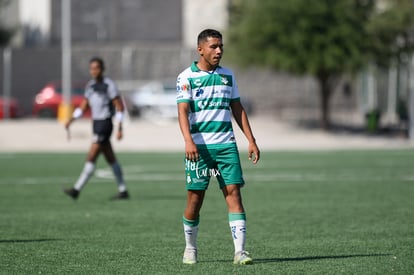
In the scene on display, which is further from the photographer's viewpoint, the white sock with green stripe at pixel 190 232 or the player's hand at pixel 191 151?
the white sock with green stripe at pixel 190 232

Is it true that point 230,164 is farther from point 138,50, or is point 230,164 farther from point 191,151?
point 138,50

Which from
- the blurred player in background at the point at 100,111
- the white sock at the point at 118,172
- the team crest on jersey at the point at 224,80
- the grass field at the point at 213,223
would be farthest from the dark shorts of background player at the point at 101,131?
the team crest on jersey at the point at 224,80

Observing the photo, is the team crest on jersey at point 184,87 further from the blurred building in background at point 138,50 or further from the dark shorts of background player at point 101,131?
the blurred building in background at point 138,50

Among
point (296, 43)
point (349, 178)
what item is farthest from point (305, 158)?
point (296, 43)

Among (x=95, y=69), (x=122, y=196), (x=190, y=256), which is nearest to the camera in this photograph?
(x=190, y=256)

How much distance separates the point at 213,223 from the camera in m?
14.7

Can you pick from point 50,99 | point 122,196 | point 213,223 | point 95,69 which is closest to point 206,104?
point 213,223

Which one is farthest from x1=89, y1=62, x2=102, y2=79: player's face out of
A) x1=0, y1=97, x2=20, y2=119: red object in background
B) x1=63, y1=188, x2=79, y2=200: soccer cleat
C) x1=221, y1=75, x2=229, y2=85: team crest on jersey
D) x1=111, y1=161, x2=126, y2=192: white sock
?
x1=0, y1=97, x2=20, y2=119: red object in background

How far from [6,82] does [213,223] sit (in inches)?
1541

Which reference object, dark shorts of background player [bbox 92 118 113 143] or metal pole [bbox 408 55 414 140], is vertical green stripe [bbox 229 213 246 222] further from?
metal pole [bbox 408 55 414 140]

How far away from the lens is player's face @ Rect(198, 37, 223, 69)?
1011cm

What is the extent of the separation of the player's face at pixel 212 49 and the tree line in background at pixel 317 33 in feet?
107

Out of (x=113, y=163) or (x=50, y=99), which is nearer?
(x=113, y=163)

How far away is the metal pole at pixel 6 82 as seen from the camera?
48.9 m
